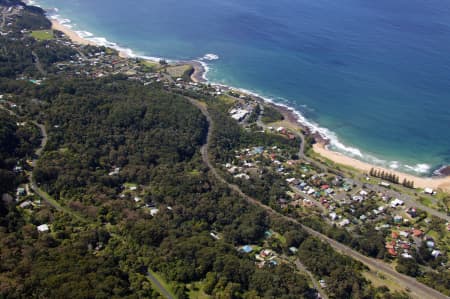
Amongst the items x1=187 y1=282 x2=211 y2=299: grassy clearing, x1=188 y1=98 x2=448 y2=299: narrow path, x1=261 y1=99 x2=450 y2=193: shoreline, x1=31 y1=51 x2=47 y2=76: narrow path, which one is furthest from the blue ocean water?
x1=187 y1=282 x2=211 y2=299: grassy clearing

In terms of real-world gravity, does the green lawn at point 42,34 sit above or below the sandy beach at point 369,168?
above

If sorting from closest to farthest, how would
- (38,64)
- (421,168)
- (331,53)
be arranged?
(421,168), (38,64), (331,53)

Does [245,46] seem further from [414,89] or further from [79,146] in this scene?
[79,146]

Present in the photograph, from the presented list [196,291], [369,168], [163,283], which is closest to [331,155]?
[369,168]

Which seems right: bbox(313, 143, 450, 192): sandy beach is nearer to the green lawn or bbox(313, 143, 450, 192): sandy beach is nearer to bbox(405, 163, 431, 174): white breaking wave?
bbox(405, 163, 431, 174): white breaking wave

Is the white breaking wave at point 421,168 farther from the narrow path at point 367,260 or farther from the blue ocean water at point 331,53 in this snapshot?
the narrow path at point 367,260

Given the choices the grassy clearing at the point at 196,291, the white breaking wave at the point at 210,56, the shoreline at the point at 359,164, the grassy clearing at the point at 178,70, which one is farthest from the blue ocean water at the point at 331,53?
the grassy clearing at the point at 196,291

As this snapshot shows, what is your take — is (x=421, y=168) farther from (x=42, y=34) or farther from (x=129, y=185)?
(x=42, y=34)
